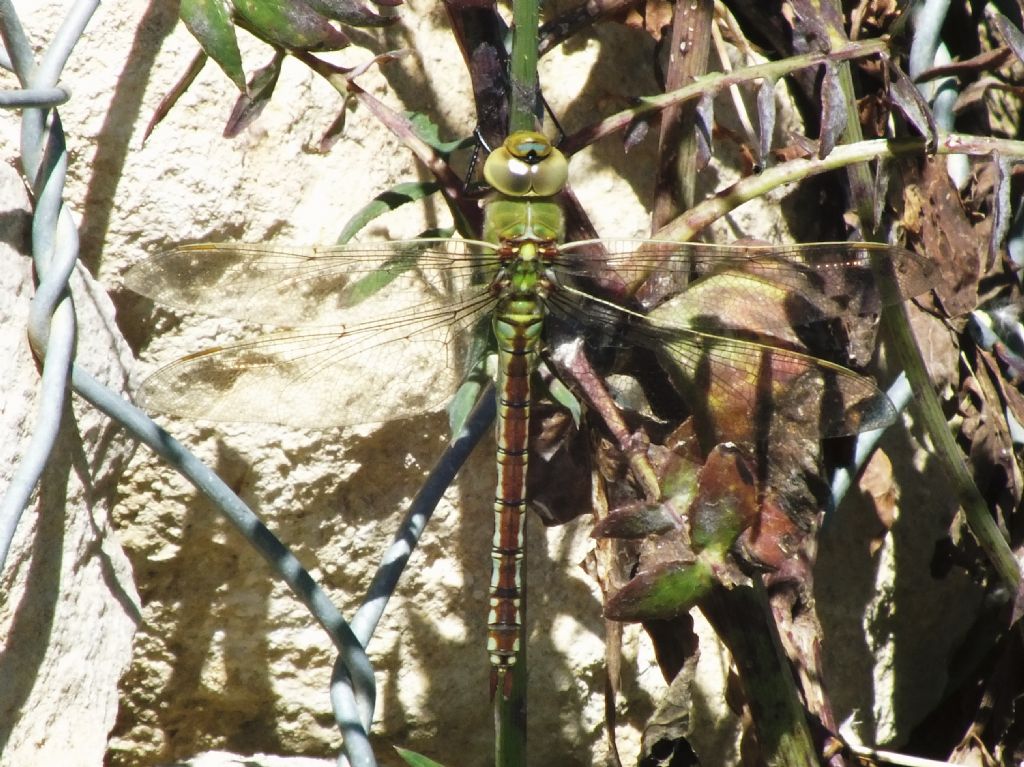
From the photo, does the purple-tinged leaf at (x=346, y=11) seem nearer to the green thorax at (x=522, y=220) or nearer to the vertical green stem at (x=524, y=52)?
the vertical green stem at (x=524, y=52)

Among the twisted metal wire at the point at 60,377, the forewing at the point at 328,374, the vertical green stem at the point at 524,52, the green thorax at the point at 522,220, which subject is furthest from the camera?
the green thorax at the point at 522,220

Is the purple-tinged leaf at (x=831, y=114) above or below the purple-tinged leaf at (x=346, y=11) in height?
below

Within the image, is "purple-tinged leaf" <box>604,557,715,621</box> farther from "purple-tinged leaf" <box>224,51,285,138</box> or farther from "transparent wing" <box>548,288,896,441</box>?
"purple-tinged leaf" <box>224,51,285,138</box>

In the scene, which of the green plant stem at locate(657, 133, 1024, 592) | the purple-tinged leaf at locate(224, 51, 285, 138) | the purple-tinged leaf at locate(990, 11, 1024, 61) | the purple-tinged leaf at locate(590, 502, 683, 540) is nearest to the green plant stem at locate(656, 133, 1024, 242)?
the green plant stem at locate(657, 133, 1024, 592)

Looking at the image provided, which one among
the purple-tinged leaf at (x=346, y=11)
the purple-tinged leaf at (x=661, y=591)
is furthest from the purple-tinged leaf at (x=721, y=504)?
the purple-tinged leaf at (x=346, y=11)

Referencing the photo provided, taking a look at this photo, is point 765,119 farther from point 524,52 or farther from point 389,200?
point 389,200

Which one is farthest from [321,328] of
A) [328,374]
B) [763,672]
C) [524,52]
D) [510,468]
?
[763,672]

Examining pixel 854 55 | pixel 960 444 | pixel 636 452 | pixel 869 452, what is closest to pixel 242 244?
pixel 636 452
